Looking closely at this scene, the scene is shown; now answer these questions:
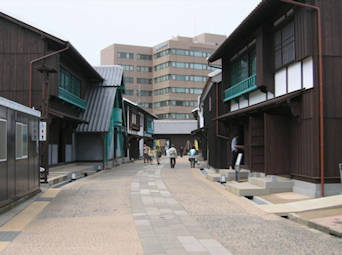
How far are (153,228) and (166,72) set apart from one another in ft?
216

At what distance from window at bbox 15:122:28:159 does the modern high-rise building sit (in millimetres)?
60664

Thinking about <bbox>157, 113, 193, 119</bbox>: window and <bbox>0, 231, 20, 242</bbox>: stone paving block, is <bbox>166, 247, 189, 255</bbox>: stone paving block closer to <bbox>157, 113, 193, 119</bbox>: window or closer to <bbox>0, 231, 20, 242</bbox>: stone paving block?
<bbox>0, 231, 20, 242</bbox>: stone paving block

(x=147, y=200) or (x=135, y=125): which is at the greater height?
(x=135, y=125)

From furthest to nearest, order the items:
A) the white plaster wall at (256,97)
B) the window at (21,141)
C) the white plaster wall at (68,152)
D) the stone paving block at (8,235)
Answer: the white plaster wall at (68,152) → the white plaster wall at (256,97) → the window at (21,141) → the stone paving block at (8,235)

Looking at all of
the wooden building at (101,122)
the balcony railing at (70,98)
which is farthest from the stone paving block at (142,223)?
the wooden building at (101,122)

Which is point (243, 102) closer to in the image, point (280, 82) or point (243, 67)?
point (243, 67)

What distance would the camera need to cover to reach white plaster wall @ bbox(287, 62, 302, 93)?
11375mm

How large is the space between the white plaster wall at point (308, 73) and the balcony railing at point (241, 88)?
130 inches

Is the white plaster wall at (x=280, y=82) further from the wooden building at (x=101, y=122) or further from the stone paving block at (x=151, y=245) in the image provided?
the wooden building at (x=101, y=122)

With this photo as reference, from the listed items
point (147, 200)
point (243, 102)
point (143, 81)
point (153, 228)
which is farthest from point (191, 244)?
point (143, 81)

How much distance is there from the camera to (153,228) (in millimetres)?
7559

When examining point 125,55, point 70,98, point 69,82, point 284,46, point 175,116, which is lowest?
point 70,98

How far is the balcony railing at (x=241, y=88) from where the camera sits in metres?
14.8

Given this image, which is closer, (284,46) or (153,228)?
(153,228)
